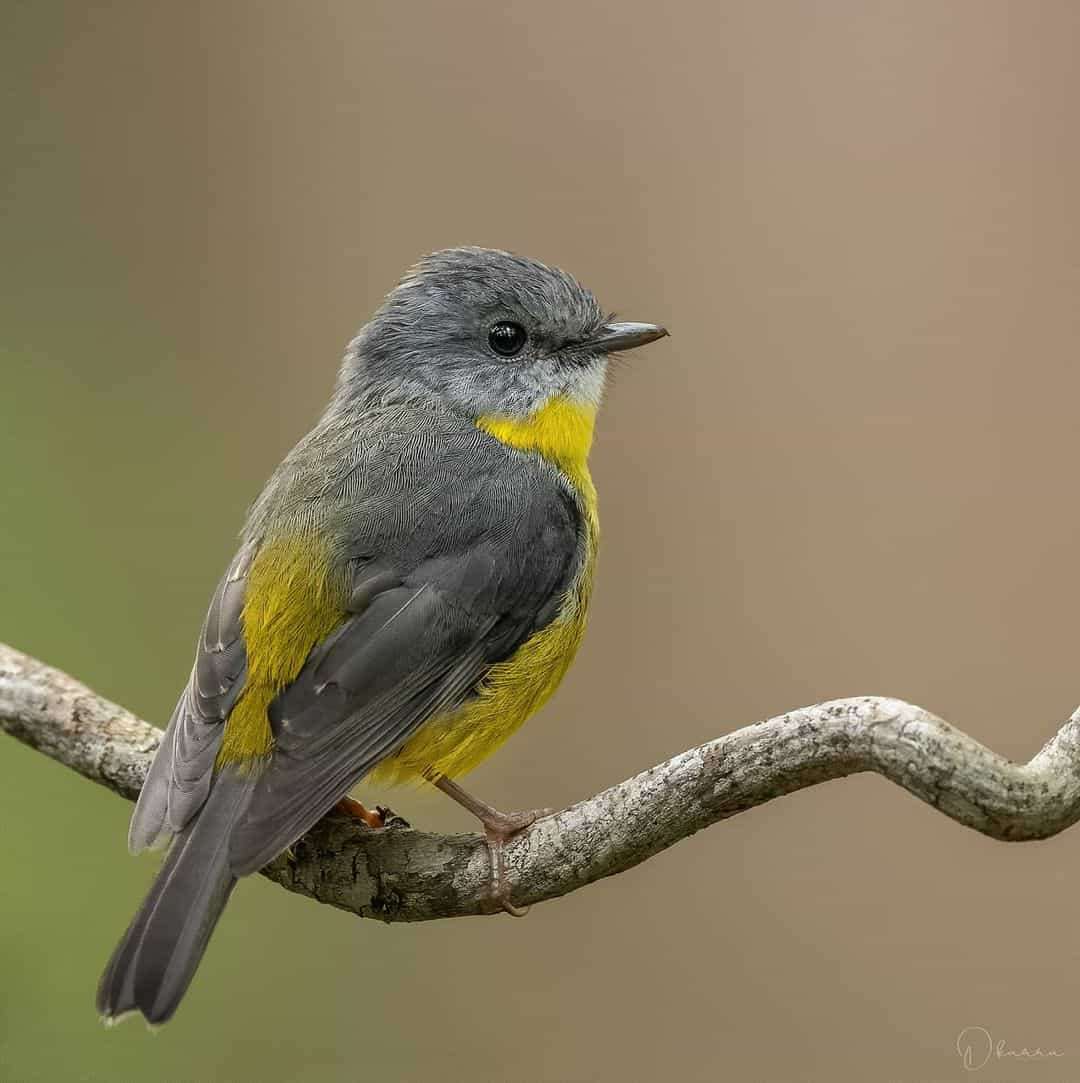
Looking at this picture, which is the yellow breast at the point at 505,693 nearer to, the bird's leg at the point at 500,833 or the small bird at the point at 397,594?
the small bird at the point at 397,594

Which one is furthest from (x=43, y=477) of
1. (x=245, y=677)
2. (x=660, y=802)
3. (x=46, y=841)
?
(x=660, y=802)

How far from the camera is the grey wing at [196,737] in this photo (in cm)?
310

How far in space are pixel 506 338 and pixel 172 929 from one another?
186cm

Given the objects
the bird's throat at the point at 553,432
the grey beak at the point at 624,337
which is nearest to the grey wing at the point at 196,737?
the bird's throat at the point at 553,432

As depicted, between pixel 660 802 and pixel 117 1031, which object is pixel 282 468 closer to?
pixel 660 802

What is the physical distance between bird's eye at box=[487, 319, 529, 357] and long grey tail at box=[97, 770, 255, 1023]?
1.55m

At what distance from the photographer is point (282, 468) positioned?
3.86 m

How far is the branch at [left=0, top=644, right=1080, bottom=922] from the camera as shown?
2.44 metres

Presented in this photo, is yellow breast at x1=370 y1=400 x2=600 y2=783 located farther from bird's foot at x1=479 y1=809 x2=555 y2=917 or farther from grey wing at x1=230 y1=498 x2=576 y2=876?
bird's foot at x1=479 y1=809 x2=555 y2=917

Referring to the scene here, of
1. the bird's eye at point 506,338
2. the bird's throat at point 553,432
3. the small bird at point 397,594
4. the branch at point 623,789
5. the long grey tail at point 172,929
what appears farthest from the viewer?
the bird's eye at point 506,338

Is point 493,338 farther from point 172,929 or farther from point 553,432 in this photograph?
point 172,929

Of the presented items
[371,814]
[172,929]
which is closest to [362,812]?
[371,814]

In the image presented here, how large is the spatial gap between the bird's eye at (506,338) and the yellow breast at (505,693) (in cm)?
23

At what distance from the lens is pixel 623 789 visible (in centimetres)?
285
